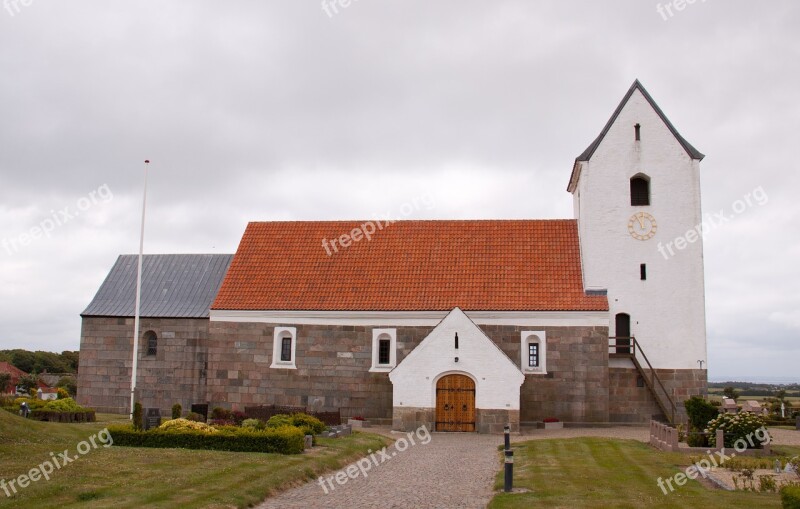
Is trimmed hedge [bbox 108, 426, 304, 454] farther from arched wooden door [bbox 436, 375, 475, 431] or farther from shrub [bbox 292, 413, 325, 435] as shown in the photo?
arched wooden door [bbox 436, 375, 475, 431]

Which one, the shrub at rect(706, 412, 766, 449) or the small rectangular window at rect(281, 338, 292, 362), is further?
the small rectangular window at rect(281, 338, 292, 362)

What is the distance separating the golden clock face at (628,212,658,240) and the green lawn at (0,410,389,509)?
14815 millimetres

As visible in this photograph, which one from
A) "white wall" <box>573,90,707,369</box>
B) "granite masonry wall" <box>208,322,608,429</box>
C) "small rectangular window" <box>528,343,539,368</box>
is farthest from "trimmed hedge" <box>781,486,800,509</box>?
"white wall" <box>573,90,707,369</box>

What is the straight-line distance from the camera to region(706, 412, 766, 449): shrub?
1953 cm

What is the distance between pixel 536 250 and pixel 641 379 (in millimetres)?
6397

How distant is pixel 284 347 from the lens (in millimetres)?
29766

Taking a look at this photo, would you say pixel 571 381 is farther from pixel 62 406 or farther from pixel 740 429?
pixel 62 406

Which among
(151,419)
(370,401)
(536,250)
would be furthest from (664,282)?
(151,419)

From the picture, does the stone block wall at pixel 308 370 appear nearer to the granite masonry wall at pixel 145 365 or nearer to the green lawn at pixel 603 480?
the granite masonry wall at pixel 145 365

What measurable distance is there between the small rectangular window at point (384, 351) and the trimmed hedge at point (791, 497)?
1995 centimetres

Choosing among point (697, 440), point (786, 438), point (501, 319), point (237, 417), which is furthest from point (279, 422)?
point (786, 438)

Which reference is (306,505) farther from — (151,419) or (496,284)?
(496,284)

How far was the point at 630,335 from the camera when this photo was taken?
2853 centimetres

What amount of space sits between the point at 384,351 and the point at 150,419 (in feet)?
36.9
